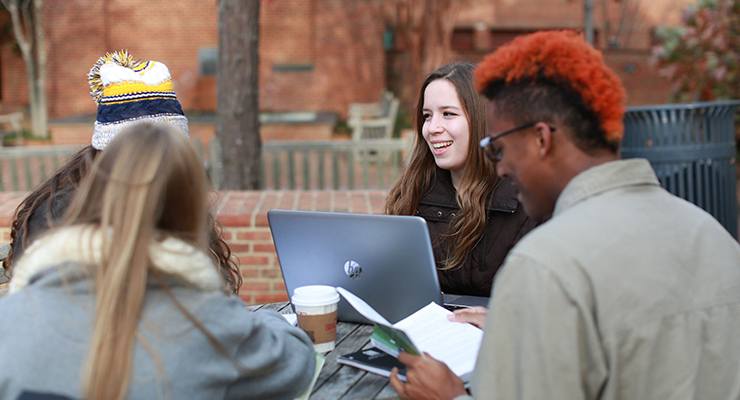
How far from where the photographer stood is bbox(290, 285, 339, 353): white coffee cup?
172cm

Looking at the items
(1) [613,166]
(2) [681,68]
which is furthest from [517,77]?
(2) [681,68]

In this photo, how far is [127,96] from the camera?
212 cm

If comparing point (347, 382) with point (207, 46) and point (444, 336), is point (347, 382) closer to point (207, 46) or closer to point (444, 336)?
point (444, 336)

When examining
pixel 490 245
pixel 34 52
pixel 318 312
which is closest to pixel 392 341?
pixel 318 312

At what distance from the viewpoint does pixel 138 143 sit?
1.21 m

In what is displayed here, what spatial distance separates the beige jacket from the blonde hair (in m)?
0.66

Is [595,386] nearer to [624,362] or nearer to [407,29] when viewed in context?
[624,362]

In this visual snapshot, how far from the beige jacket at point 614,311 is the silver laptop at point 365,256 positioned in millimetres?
541

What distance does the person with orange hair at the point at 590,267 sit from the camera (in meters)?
1.08

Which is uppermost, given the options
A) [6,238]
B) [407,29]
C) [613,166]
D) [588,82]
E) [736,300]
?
[407,29]

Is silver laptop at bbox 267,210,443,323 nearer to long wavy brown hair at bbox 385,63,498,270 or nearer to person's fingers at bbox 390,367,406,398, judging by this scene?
person's fingers at bbox 390,367,406,398

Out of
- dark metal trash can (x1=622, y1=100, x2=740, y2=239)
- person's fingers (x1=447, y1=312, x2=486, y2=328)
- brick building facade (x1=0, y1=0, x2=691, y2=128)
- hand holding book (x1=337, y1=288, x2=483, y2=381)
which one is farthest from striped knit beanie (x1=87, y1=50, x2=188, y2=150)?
brick building facade (x1=0, y1=0, x2=691, y2=128)

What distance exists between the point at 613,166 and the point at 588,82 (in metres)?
0.18

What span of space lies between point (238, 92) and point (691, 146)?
3.18 m
